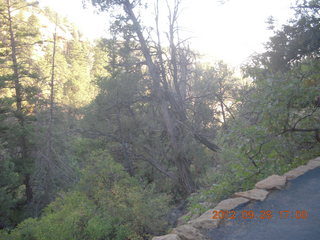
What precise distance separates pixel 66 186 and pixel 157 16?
979 centimetres

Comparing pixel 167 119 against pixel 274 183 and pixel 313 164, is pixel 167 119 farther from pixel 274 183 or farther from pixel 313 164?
pixel 274 183

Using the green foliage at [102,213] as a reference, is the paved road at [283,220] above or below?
above

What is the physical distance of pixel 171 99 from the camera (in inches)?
540

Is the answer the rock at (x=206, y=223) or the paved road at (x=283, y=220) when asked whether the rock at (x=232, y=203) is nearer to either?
the paved road at (x=283, y=220)

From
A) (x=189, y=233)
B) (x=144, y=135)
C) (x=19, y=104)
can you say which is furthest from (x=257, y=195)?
(x=19, y=104)

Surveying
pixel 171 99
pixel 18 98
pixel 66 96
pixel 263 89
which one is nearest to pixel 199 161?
pixel 171 99

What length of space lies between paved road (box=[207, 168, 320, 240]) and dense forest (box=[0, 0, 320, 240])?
Answer: 51.8 inches

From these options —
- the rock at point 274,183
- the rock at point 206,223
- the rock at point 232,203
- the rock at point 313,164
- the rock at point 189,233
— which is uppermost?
the rock at point 313,164

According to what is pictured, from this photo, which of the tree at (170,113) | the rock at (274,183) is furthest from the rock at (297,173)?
the tree at (170,113)

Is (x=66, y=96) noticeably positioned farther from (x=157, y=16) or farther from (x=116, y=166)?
(x=116, y=166)
